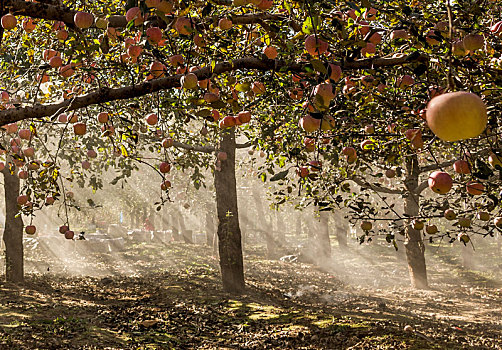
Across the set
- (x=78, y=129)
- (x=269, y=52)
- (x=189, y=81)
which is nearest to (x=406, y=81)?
(x=269, y=52)

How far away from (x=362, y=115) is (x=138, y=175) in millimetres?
31304

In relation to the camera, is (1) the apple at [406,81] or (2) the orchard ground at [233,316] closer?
(1) the apple at [406,81]

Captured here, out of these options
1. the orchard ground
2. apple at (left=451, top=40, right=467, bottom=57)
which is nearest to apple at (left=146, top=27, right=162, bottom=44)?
apple at (left=451, top=40, right=467, bottom=57)

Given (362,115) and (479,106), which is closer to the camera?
(479,106)

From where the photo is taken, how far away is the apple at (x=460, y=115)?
1677mm

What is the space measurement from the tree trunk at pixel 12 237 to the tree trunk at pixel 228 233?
18.6 feet

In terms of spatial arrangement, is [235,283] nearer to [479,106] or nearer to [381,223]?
[479,106]

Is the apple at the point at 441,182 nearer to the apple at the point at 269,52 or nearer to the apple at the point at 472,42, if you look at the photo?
the apple at the point at 472,42

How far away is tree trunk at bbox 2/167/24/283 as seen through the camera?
11.1 m

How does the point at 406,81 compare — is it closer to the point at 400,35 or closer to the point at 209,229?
the point at 400,35

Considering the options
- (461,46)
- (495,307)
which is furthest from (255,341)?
(495,307)

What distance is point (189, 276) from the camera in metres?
13.5

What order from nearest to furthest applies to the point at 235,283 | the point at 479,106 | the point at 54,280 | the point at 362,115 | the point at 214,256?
1. the point at 479,106
2. the point at 362,115
3. the point at 235,283
4. the point at 54,280
5. the point at 214,256

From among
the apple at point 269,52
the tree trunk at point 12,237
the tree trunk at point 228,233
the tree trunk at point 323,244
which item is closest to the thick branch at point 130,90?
the apple at point 269,52
